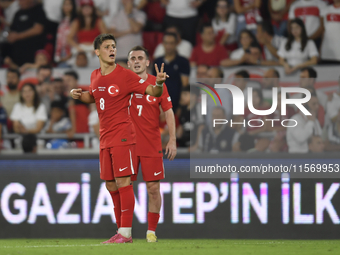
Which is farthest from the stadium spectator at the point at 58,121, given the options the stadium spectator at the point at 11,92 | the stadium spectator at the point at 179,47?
the stadium spectator at the point at 179,47

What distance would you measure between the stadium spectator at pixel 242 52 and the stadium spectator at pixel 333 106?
Result: 7.17 feet

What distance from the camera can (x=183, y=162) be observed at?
6863 mm

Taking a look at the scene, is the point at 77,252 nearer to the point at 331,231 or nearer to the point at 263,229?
the point at 263,229

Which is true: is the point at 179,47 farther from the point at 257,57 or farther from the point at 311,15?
the point at 311,15

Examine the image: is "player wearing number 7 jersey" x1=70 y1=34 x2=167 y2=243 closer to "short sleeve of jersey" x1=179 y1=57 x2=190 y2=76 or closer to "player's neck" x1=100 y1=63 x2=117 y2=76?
"player's neck" x1=100 y1=63 x2=117 y2=76

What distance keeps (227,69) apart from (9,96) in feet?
12.6

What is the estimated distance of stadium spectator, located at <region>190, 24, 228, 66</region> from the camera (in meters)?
9.38

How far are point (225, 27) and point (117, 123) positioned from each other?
17.2 ft

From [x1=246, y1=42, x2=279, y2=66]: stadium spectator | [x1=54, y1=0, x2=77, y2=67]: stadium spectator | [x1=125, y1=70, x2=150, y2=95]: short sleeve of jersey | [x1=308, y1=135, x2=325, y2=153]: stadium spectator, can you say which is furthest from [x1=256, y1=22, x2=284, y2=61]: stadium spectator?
[x1=125, y1=70, x2=150, y2=95]: short sleeve of jersey

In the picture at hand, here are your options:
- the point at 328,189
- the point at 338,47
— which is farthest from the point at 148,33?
the point at 328,189

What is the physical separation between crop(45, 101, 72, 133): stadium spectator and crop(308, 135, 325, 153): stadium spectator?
401 centimetres

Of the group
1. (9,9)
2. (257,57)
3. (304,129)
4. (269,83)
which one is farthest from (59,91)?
(304,129)

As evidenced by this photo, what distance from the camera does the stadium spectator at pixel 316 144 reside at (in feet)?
22.5

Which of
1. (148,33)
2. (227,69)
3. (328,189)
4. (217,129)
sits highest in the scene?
(148,33)
